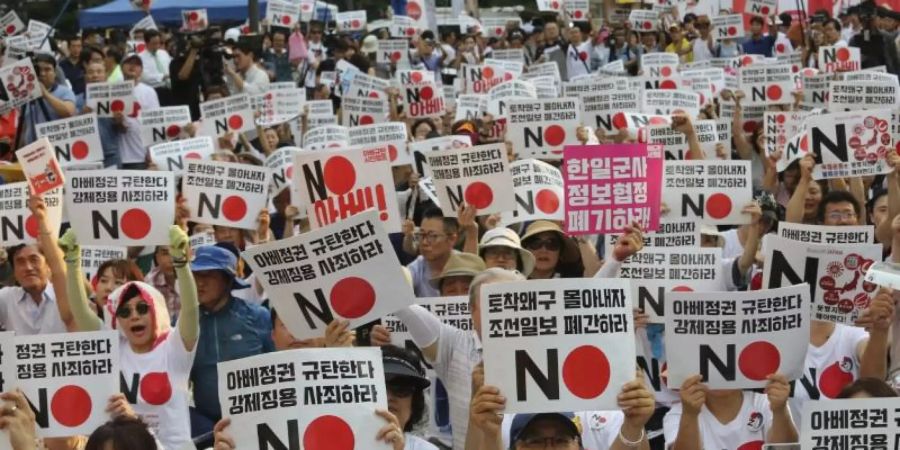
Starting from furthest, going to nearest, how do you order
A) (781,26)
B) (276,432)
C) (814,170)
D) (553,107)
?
(781,26), (553,107), (814,170), (276,432)

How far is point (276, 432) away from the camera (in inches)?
241

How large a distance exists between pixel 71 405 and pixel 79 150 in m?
8.10

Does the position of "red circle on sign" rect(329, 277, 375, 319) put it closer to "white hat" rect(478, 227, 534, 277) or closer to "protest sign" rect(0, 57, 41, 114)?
"white hat" rect(478, 227, 534, 277)

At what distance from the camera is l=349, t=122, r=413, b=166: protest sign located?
14227 mm

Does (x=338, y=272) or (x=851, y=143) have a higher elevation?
(x=338, y=272)

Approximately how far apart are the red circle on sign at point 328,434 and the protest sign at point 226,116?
35.2 feet

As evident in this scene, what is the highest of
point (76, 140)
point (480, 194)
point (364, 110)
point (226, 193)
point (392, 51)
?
point (226, 193)

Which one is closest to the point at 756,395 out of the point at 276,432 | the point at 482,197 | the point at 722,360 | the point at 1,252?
the point at 722,360

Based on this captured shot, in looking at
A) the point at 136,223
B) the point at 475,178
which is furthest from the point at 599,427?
the point at 475,178

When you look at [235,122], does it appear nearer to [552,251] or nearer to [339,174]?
[339,174]

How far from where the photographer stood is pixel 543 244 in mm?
9859

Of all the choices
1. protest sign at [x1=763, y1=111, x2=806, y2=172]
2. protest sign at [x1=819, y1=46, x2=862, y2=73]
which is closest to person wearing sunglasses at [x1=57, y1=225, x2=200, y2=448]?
protest sign at [x1=763, y1=111, x2=806, y2=172]

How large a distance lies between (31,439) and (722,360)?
8.18 feet

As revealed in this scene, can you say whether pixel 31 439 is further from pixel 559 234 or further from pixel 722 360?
pixel 559 234
